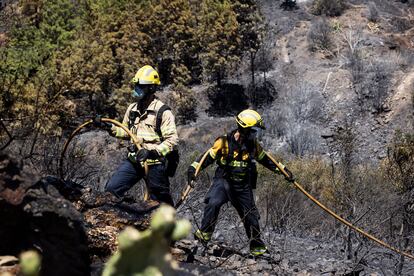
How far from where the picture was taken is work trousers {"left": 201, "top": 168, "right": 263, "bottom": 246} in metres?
5.41

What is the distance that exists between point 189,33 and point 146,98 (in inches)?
924

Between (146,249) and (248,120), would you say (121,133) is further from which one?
(146,249)

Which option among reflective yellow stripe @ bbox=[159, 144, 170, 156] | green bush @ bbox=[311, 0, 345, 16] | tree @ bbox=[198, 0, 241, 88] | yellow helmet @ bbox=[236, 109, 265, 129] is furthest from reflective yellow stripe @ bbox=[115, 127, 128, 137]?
green bush @ bbox=[311, 0, 345, 16]

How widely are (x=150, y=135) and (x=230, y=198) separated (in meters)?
1.21

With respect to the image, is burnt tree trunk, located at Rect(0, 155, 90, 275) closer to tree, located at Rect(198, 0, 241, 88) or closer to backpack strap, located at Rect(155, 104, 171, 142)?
backpack strap, located at Rect(155, 104, 171, 142)

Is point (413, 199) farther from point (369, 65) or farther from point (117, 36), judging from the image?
Result: point (117, 36)

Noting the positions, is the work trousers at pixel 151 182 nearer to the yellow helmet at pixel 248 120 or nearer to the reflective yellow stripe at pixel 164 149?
the reflective yellow stripe at pixel 164 149

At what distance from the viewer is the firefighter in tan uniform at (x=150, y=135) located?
477cm

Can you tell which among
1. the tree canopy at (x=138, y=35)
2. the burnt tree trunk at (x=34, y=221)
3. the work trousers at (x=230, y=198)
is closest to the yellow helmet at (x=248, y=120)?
the work trousers at (x=230, y=198)

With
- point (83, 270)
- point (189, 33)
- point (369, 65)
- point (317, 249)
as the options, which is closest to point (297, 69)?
point (369, 65)

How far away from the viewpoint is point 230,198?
5.52 metres

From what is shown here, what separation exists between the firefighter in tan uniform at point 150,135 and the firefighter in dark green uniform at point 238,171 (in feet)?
1.40

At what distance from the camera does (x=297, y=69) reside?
2877 cm

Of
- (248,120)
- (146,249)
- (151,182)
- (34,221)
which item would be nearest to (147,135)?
(151,182)
